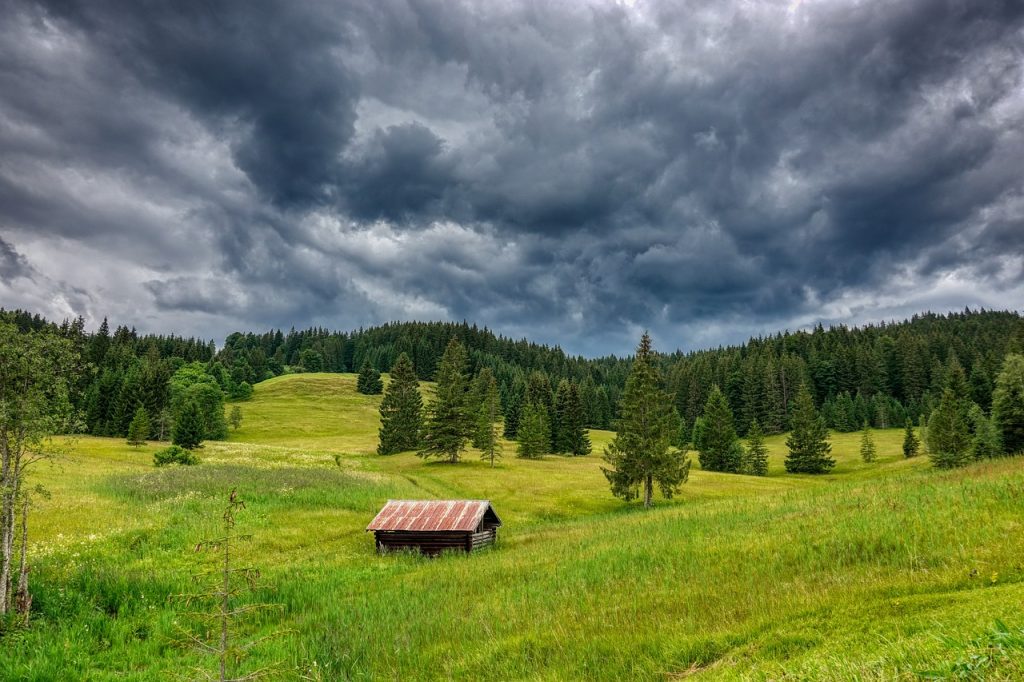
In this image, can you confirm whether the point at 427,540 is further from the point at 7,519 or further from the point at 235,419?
the point at 235,419

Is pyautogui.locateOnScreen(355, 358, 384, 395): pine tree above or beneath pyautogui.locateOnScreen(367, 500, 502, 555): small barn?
above

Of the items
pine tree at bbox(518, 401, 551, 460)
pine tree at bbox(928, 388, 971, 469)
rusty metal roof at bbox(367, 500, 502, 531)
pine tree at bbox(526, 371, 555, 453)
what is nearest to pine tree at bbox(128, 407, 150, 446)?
pine tree at bbox(518, 401, 551, 460)

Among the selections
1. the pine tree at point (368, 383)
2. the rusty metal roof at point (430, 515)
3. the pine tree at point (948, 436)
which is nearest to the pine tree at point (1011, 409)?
the pine tree at point (948, 436)

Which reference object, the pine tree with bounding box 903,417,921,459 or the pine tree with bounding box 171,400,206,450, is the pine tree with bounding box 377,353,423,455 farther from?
the pine tree with bounding box 903,417,921,459

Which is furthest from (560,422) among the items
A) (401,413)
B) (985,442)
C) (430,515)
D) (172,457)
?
(430,515)

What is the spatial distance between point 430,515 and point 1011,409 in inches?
2325

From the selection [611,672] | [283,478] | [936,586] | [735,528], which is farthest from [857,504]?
[283,478]

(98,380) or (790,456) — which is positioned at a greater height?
(98,380)

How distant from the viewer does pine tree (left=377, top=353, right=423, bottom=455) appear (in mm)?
81688

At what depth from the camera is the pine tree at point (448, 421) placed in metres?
68.4

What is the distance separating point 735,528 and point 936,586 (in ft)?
34.3

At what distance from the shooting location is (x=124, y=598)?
1673 cm

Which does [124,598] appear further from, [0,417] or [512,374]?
[512,374]

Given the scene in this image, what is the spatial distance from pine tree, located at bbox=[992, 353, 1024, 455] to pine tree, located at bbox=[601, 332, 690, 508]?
35610mm
